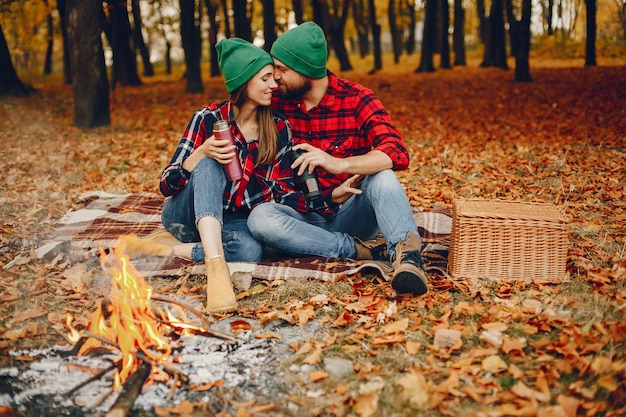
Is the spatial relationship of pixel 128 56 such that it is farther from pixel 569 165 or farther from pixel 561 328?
pixel 561 328

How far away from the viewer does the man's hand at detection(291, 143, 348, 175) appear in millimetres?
3658

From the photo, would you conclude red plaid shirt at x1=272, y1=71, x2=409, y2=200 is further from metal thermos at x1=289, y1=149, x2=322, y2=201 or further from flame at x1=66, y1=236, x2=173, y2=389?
flame at x1=66, y1=236, x2=173, y2=389

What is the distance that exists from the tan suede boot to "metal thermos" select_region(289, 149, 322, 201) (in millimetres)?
744

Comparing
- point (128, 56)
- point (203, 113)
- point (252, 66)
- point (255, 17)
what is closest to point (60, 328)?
point (203, 113)

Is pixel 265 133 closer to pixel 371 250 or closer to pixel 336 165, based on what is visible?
pixel 336 165

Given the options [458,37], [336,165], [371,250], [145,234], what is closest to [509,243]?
[371,250]

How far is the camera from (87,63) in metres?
9.74

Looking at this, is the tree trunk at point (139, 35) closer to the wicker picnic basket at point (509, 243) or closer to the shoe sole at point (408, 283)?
the wicker picnic basket at point (509, 243)

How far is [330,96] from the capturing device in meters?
4.04

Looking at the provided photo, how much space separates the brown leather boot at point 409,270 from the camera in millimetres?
3352

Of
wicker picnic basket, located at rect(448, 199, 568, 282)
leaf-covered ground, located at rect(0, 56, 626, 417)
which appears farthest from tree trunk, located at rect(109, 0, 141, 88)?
wicker picnic basket, located at rect(448, 199, 568, 282)

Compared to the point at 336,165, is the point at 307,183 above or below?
below

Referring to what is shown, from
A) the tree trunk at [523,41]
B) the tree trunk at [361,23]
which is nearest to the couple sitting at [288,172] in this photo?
the tree trunk at [523,41]

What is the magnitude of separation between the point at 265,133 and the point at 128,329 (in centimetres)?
159
